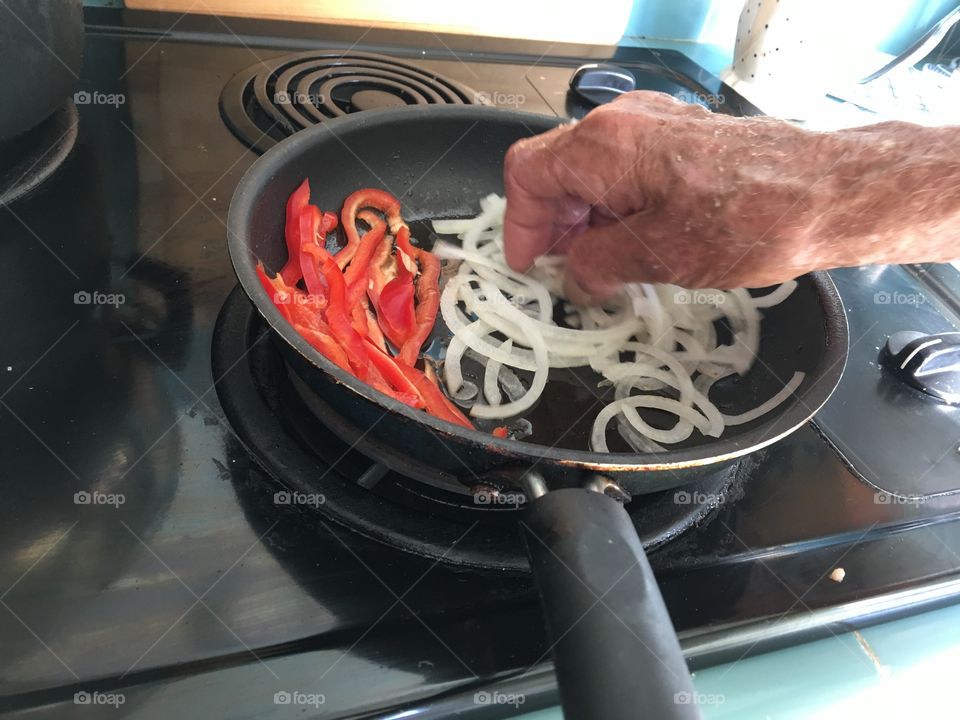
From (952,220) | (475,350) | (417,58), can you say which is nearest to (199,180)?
(475,350)

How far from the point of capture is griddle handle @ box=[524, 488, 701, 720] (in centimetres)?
37

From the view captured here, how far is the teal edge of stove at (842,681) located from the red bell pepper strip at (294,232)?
1.59 feet

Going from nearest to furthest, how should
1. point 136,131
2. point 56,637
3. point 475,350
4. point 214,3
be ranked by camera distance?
1. point 56,637
2. point 475,350
3. point 136,131
4. point 214,3

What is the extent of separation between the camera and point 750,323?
85 cm

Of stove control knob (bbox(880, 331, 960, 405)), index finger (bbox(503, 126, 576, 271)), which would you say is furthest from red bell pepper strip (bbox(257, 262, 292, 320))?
stove control knob (bbox(880, 331, 960, 405))

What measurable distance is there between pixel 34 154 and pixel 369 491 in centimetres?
62

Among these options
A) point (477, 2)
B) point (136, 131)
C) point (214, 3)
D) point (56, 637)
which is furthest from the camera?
point (477, 2)

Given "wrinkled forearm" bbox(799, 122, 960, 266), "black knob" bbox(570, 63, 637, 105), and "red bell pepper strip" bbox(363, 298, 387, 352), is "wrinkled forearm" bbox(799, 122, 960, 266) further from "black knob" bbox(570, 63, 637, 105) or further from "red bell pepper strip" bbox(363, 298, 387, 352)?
"black knob" bbox(570, 63, 637, 105)

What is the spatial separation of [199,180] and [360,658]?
0.63 meters

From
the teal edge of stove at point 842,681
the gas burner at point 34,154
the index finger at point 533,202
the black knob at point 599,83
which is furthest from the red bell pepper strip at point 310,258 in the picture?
the black knob at point 599,83

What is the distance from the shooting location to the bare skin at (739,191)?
0.61 metres

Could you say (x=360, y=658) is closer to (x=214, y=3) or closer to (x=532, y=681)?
(x=532, y=681)

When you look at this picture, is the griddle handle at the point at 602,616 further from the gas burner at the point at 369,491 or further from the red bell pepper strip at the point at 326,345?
the red bell pepper strip at the point at 326,345

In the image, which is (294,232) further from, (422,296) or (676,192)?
(676,192)
